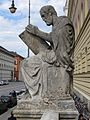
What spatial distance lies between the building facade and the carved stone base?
358ft

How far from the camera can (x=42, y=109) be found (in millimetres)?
6852

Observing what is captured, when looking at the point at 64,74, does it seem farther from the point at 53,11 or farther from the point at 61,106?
the point at 53,11

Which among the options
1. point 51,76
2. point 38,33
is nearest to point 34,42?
point 38,33

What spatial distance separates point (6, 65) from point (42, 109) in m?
124

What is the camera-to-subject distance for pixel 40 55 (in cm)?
721

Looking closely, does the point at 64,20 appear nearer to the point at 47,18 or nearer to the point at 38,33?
the point at 47,18

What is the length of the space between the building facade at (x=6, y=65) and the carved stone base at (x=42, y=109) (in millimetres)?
109137

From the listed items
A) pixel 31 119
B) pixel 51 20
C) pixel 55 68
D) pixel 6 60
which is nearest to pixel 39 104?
pixel 31 119

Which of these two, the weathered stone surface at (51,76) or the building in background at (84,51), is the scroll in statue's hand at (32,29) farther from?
the building in background at (84,51)

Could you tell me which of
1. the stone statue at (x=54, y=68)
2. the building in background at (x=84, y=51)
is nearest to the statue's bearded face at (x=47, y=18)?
the stone statue at (x=54, y=68)

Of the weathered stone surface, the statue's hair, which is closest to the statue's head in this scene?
the statue's hair

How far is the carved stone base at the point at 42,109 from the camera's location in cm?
671

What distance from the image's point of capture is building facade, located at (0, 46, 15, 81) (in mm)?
119125

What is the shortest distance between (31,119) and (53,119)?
0.97 m
